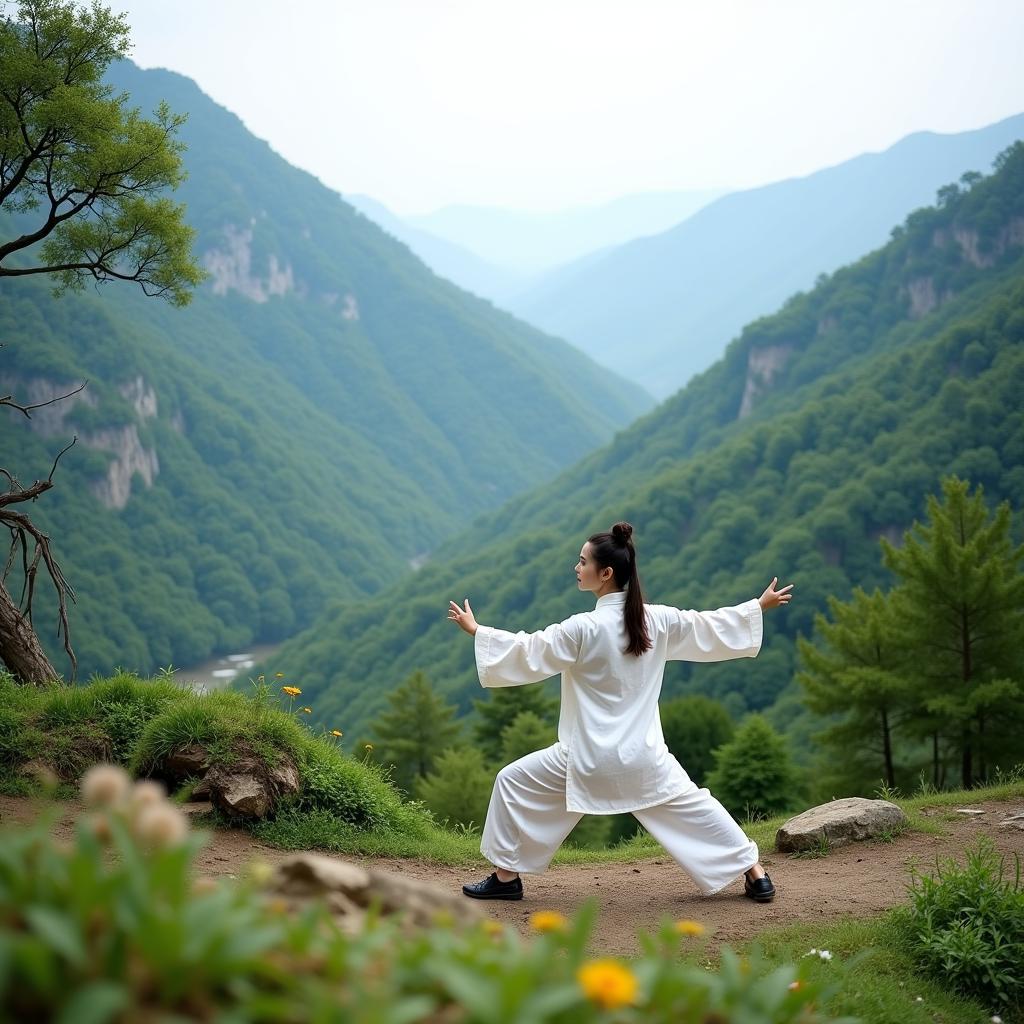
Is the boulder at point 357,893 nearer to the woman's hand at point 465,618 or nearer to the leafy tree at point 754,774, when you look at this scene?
the woman's hand at point 465,618

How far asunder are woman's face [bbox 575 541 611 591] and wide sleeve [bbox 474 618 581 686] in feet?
0.74

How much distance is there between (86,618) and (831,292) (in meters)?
83.5

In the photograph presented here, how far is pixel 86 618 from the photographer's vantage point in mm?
82000

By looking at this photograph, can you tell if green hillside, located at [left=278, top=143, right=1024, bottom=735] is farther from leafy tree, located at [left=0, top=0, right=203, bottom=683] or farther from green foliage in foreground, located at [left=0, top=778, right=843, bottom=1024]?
green foliage in foreground, located at [left=0, top=778, right=843, bottom=1024]

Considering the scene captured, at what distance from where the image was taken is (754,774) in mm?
21922

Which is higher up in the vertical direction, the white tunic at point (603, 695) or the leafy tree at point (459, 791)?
the white tunic at point (603, 695)

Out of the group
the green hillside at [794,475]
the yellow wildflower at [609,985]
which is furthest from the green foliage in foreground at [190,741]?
the green hillside at [794,475]

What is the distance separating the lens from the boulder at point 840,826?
6.29 meters

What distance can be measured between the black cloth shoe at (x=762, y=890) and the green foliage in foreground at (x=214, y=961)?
134 inches

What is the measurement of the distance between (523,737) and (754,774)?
8165 mm

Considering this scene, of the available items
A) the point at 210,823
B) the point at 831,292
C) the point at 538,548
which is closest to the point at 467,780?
the point at 210,823

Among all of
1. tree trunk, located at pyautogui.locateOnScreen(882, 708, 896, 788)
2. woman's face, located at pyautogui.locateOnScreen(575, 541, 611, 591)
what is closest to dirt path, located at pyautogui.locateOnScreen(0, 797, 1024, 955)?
woman's face, located at pyautogui.locateOnScreen(575, 541, 611, 591)

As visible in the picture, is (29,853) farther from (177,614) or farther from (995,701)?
(177,614)

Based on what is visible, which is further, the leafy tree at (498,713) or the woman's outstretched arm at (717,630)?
the leafy tree at (498,713)
